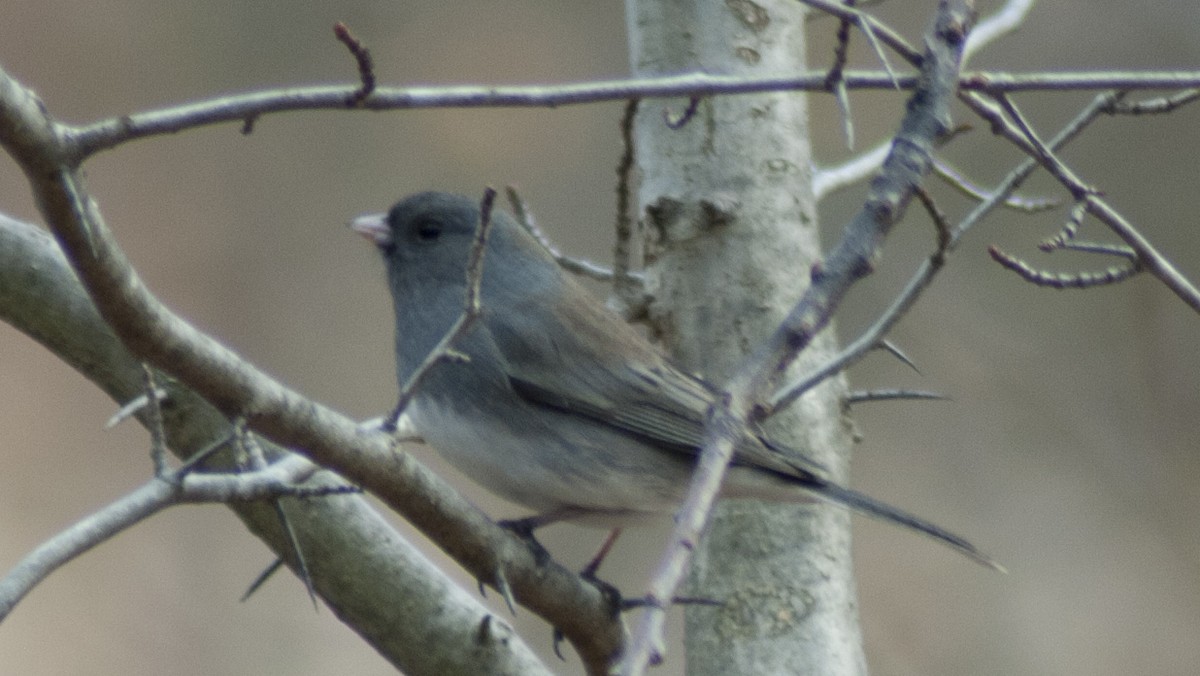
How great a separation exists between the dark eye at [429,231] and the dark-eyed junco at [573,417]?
0.20 meters

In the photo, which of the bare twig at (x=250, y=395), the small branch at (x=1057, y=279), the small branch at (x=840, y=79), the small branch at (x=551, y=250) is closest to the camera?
the bare twig at (x=250, y=395)

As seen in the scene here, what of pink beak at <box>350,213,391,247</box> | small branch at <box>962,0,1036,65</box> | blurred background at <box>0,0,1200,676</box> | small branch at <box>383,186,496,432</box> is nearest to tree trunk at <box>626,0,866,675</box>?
small branch at <box>962,0,1036,65</box>

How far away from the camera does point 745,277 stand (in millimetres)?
2363

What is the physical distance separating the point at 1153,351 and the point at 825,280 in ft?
12.0

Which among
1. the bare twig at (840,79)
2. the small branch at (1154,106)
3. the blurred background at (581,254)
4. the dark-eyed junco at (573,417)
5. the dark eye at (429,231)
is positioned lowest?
the blurred background at (581,254)

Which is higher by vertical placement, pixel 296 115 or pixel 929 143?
pixel 929 143

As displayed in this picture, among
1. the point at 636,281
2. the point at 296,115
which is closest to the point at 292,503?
the point at 636,281

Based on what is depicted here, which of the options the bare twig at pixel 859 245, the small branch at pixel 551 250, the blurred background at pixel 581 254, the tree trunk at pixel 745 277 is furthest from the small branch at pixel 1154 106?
the blurred background at pixel 581 254

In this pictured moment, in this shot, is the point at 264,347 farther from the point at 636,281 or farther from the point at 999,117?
the point at 999,117

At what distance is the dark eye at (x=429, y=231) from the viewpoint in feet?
9.05

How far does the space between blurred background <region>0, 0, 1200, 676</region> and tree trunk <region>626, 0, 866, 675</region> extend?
1903 mm

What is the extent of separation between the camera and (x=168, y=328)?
1.24 metres

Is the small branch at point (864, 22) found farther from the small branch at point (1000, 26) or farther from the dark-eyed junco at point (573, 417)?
the small branch at point (1000, 26)

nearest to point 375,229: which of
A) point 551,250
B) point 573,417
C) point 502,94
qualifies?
point 551,250
